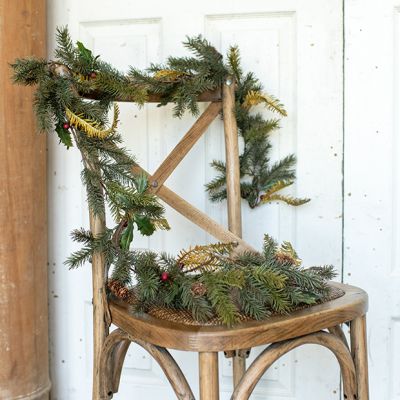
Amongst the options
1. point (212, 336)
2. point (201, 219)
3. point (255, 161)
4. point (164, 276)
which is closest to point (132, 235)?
point (164, 276)

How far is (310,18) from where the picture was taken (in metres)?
1.39

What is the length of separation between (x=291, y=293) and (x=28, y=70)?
555 mm

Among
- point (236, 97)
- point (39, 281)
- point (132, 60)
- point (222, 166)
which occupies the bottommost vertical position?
point (39, 281)

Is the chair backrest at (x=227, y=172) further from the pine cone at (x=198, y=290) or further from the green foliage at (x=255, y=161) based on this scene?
the pine cone at (x=198, y=290)

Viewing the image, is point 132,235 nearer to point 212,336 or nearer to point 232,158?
point 212,336

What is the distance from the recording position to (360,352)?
1036 millimetres

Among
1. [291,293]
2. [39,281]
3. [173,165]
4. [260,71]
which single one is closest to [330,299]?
[291,293]

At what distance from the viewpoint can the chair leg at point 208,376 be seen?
0.86m

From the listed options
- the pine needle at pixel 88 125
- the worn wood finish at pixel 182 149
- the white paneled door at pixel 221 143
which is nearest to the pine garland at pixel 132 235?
the pine needle at pixel 88 125

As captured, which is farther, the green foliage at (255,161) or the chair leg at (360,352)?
the green foliage at (255,161)

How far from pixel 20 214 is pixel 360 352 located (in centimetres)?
79

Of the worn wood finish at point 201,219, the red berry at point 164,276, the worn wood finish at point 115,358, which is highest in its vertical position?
the worn wood finish at point 201,219

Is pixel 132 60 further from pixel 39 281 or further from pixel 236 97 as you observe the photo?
pixel 39 281

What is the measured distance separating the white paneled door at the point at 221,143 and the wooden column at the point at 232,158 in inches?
5.5
